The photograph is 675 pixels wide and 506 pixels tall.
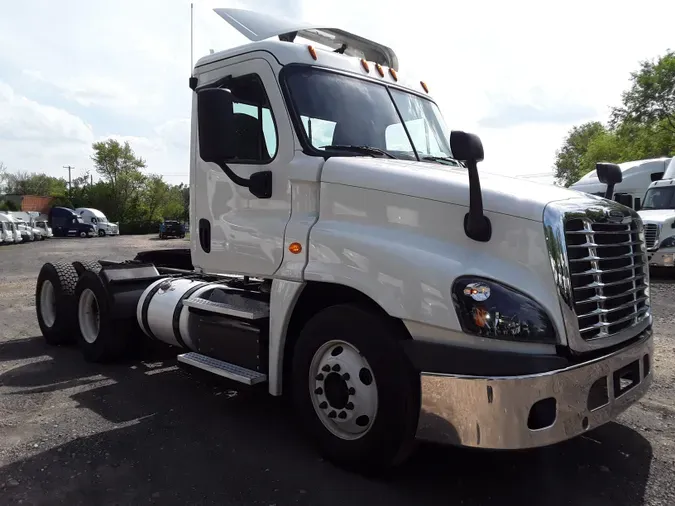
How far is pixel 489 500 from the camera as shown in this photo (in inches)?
129

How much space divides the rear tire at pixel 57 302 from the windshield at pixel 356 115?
4.53 meters

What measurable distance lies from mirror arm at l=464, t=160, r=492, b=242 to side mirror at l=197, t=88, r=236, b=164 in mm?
1622

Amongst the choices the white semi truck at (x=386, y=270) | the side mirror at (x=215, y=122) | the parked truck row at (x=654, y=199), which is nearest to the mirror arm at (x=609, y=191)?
the white semi truck at (x=386, y=270)

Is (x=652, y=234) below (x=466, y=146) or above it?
below

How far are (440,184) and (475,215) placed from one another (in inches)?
14.5

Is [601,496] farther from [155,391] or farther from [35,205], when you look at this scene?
[35,205]

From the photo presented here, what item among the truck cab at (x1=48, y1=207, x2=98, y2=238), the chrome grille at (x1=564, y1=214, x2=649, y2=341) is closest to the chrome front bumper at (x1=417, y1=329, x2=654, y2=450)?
the chrome grille at (x1=564, y1=214, x2=649, y2=341)

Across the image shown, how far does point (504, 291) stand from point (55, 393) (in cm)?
438

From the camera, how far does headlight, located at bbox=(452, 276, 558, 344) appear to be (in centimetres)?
293

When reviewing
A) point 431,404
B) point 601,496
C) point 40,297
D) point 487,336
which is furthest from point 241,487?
point 40,297

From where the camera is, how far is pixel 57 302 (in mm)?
7082

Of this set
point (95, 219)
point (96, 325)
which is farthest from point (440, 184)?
point (95, 219)

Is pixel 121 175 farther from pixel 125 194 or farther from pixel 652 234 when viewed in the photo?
pixel 652 234

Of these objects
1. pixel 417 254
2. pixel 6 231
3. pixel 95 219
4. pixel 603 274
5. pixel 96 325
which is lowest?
pixel 6 231
